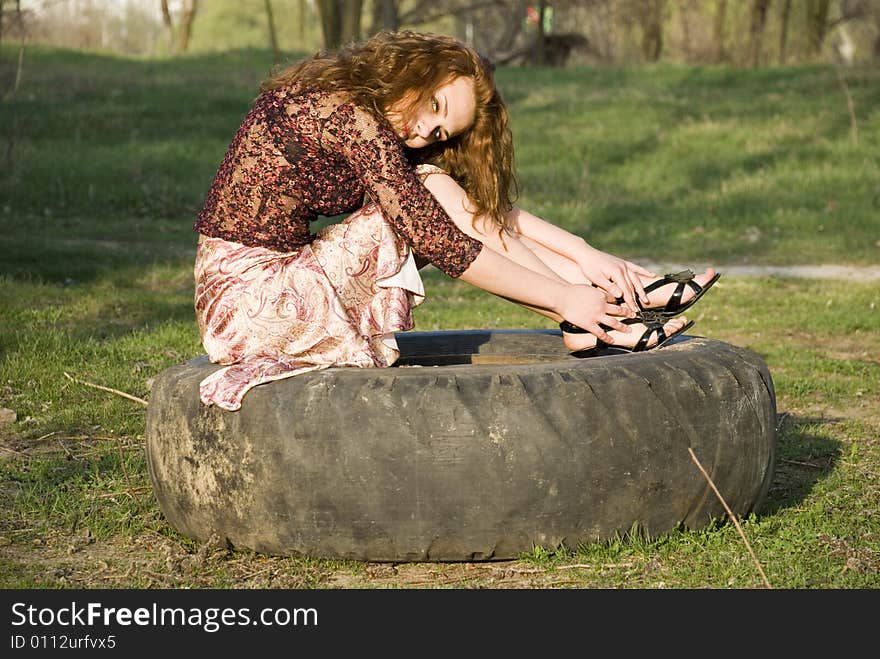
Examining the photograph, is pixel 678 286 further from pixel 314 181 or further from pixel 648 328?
pixel 314 181

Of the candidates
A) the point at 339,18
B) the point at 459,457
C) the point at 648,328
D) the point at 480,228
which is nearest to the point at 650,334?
the point at 648,328

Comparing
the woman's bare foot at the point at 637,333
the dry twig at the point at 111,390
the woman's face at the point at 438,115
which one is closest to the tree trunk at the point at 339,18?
the dry twig at the point at 111,390

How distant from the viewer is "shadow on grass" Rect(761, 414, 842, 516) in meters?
3.90

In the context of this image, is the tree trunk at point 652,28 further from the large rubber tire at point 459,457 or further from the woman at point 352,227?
the large rubber tire at point 459,457

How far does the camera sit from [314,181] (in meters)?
3.50

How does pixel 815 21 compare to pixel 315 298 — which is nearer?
pixel 315 298

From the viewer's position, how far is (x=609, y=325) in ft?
11.6

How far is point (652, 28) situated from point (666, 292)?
1054 inches

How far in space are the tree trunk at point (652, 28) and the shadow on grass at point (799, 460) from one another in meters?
24.9

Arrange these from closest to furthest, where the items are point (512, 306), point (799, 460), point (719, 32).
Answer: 1. point (799, 460)
2. point (512, 306)
3. point (719, 32)

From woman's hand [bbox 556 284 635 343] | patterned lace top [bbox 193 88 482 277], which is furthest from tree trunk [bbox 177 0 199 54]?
woman's hand [bbox 556 284 635 343]

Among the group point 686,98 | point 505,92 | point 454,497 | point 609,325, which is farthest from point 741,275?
point 505,92

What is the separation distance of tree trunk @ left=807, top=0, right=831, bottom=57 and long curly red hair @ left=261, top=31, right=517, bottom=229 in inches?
859

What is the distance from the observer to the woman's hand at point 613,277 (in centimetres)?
369
